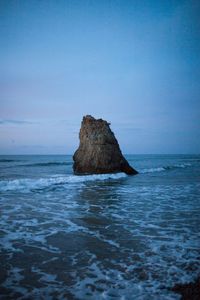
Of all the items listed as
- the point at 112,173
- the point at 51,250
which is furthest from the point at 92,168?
the point at 51,250

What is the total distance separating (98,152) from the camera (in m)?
30.6

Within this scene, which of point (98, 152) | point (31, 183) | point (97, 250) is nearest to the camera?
point (97, 250)

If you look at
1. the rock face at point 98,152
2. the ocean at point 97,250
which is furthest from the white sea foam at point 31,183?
the ocean at point 97,250

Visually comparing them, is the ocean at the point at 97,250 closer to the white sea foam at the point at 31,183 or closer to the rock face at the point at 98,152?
the white sea foam at the point at 31,183

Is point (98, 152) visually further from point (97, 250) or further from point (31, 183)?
point (97, 250)

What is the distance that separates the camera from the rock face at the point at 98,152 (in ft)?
101

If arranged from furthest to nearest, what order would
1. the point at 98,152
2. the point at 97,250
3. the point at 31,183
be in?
the point at 98,152, the point at 31,183, the point at 97,250

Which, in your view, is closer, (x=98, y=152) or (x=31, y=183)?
(x=31, y=183)

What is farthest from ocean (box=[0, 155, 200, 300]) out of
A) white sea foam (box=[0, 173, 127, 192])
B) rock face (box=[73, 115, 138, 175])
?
rock face (box=[73, 115, 138, 175])

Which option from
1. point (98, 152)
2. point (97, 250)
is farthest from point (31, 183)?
point (97, 250)

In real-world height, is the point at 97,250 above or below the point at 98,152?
below

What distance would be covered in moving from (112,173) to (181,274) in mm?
25520

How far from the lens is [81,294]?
13.6 ft

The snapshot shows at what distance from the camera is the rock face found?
30.7 metres
